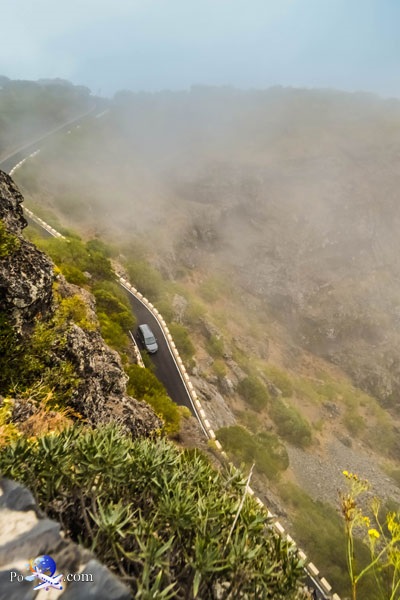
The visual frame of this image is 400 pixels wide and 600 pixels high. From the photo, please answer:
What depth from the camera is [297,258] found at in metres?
81.4

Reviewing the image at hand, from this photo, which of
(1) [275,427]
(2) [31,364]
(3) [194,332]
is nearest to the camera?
(2) [31,364]

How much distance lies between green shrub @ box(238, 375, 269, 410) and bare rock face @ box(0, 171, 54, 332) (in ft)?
115

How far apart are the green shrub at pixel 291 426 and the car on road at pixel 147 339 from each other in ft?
68.6

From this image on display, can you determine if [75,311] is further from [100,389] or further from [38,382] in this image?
[38,382]

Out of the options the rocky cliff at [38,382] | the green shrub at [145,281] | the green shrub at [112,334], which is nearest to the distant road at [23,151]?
the green shrub at [145,281]

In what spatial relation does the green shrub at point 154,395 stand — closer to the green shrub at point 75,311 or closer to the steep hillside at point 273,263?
the green shrub at point 75,311

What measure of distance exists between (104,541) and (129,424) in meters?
11.0

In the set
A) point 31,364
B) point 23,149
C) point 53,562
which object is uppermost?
point 23,149

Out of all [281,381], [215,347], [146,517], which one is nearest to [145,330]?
[215,347]

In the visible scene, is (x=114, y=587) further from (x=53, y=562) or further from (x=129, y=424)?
(x=129, y=424)

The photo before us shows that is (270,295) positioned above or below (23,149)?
below

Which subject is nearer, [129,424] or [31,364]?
[31,364]

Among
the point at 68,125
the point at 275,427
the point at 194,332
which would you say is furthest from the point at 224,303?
the point at 68,125

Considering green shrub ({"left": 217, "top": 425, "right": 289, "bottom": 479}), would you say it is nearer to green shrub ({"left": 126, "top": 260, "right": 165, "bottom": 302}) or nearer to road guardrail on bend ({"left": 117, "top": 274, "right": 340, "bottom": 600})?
road guardrail on bend ({"left": 117, "top": 274, "right": 340, "bottom": 600})
